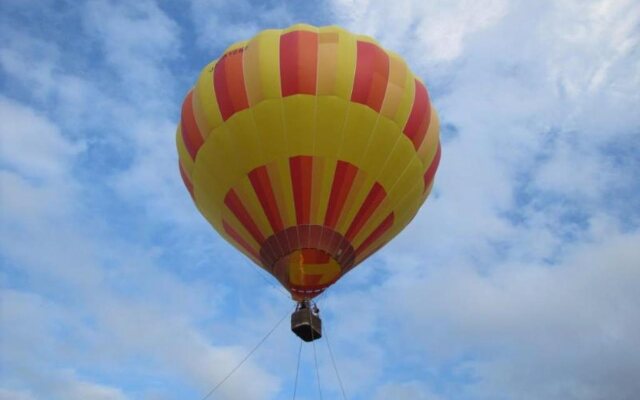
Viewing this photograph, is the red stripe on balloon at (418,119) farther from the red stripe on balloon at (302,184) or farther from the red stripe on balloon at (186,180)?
the red stripe on balloon at (186,180)

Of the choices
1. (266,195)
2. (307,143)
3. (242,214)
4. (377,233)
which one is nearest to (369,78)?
(307,143)

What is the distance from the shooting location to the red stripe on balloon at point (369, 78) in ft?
45.4

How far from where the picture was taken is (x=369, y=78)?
13984 mm

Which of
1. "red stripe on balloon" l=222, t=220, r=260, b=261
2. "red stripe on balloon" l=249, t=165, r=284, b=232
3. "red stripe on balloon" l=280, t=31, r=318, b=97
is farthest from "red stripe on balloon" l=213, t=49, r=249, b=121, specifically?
"red stripe on balloon" l=222, t=220, r=260, b=261

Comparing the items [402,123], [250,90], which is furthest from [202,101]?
[402,123]

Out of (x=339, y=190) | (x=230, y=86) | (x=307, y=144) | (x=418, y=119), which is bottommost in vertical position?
(x=339, y=190)

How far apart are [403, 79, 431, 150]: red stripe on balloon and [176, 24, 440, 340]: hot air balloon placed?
0.03 m

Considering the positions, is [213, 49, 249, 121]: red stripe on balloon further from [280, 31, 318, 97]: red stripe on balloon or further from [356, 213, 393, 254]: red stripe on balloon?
[356, 213, 393, 254]: red stripe on balloon

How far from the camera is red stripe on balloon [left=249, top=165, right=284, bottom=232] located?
555 inches

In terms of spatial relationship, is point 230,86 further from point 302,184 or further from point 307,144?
point 302,184

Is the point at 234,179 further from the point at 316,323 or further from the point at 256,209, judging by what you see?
the point at 316,323

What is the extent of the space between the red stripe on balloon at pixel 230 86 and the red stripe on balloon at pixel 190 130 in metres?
1.03

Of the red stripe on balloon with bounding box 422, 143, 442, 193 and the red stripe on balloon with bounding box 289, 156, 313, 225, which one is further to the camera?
the red stripe on balloon with bounding box 422, 143, 442, 193

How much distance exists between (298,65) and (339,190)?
3084 mm
